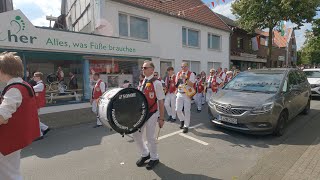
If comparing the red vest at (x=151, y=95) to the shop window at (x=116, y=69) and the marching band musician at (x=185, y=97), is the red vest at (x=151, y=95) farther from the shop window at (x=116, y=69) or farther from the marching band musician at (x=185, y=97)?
the shop window at (x=116, y=69)

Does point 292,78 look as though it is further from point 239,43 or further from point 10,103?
point 239,43

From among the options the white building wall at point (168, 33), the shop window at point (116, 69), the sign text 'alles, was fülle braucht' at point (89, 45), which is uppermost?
the white building wall at point (168, 33)

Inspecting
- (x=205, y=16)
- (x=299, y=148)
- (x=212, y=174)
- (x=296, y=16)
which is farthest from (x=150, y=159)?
(x=296, y=16)

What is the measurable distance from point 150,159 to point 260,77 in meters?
4.25

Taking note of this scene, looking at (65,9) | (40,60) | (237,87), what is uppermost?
(65,9)

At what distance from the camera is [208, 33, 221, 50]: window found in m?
17.5

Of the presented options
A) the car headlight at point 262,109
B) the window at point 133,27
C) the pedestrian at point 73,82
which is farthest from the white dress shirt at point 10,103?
the window at point 133,27

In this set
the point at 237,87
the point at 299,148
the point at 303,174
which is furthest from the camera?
the point at 237,87

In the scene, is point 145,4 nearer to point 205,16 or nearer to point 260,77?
point 205,16

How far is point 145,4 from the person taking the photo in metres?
12.6

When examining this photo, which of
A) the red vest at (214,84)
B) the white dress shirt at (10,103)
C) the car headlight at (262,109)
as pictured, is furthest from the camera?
the red vest at (214,84)

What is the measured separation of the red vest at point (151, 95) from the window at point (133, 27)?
325 inches

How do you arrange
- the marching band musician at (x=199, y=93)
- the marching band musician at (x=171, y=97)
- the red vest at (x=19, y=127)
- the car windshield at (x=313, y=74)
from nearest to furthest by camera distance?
the red vest at (x=19, y=127)
the marching band musician at (x=171, y=97)
the marching band musician at (x=199, y=93)
the car windshield at (x=313, y=74)

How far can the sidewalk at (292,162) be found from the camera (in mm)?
3670
